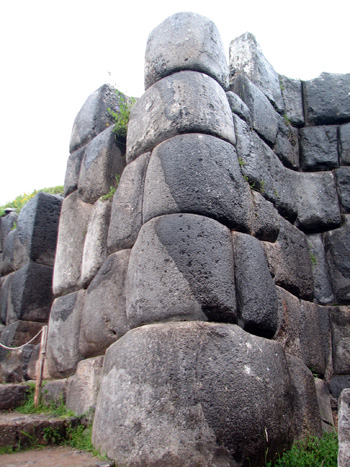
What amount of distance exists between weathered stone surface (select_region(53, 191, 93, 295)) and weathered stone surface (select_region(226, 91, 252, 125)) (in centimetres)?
154

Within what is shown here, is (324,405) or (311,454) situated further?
(324,405)

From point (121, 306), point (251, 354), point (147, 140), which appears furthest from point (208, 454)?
point (147, 140)

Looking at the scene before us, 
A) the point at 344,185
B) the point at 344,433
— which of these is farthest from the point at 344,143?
the point at 344,433

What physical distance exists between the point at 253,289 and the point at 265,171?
1263mm

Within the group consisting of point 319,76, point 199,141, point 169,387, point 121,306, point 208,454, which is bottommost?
point 208,454

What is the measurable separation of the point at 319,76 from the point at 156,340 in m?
3.62

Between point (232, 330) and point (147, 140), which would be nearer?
point (232, 330)

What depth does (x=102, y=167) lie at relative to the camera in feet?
13.6

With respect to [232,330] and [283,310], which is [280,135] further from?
[232,330]

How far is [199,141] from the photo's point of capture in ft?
10.4

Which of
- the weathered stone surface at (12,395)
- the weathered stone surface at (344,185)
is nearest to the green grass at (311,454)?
the weathered stone surface at (344,185)

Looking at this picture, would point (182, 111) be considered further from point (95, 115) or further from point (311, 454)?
point (311, 454)

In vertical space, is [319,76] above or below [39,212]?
above

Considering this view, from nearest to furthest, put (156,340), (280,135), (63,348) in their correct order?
(156,340) → (63,348) → (280,135)
